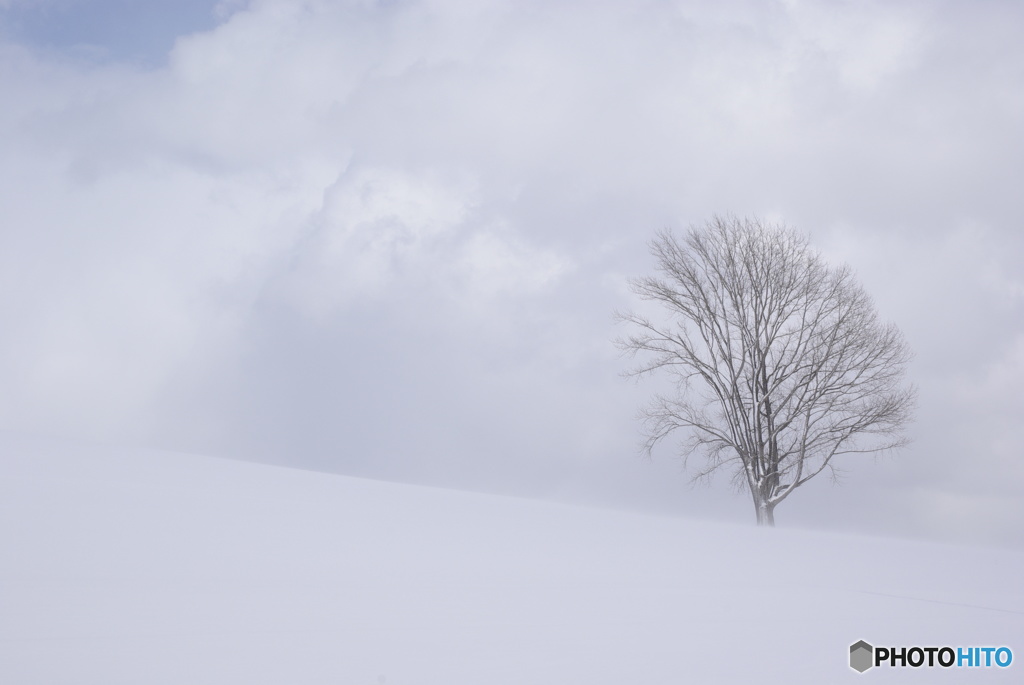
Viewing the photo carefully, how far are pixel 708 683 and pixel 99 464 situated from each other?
20.0ft

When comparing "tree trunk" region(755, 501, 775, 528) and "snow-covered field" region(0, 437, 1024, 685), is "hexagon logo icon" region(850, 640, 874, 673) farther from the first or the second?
"tree trunk" region(755, 501, 775, 528)

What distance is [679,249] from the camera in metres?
17.3

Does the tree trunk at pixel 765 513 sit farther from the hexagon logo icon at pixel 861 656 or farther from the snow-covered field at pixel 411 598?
the hexagon logo icon at pixel 861 656

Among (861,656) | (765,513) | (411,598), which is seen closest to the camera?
(861,656)

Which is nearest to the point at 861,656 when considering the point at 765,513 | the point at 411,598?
the point at 411,598

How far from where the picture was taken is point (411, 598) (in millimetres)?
3438

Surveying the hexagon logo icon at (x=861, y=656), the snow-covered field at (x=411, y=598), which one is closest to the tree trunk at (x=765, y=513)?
the snow-covered field at (x=411, y=598)

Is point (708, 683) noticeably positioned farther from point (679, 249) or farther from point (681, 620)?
point (679, 249)

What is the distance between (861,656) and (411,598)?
1.93 meters

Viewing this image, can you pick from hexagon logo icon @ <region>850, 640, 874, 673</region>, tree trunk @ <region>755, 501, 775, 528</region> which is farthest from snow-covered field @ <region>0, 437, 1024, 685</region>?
tree trunk @ <region>755, 501, 775, 528</region>

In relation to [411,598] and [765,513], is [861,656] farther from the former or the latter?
[765,513]

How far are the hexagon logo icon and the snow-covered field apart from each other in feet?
0.21

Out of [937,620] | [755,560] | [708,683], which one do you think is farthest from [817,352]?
[708,683]

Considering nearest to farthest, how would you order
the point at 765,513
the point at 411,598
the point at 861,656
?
the point at 861,656 < the point at 411,598 < the point at 765,513
